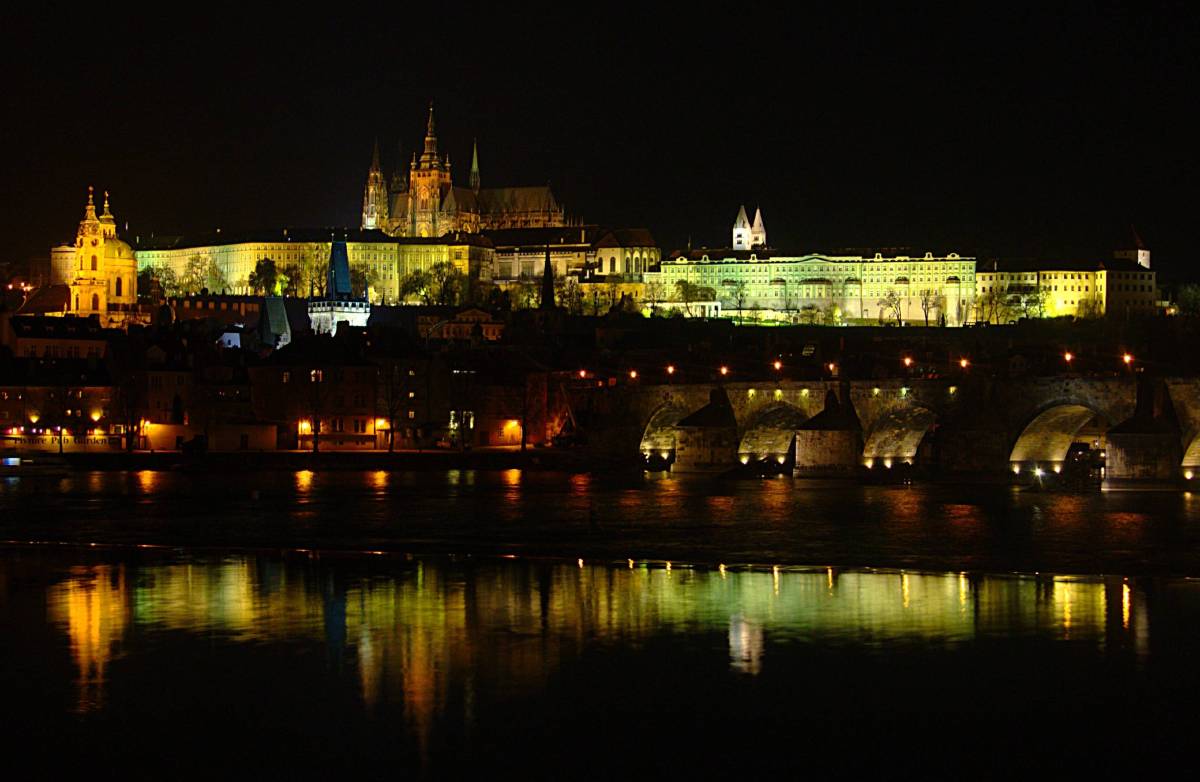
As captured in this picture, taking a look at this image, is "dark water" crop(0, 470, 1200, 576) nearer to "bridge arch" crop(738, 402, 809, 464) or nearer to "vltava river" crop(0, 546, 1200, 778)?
"vltava river" crop(0, 546, 1200, 778)

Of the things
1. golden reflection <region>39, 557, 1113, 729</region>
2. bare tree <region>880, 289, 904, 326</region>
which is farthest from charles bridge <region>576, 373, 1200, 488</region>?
bare tree <region>880, 289, 904, 326</region>

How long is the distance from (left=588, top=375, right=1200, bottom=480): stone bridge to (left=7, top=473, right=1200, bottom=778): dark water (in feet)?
18.7

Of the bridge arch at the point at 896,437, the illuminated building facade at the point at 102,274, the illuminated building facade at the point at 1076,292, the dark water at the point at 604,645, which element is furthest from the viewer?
the illuminated building facade at the point at 1076,292

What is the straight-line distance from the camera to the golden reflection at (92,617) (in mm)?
21891

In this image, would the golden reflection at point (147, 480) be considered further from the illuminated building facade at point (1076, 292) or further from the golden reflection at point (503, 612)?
the illuminated building facade at point (1076, 292)

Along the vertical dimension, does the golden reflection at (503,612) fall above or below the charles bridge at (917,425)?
below

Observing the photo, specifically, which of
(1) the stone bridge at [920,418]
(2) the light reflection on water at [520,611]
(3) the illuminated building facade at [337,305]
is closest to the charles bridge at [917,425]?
(1) the stone bridge at [920,418]

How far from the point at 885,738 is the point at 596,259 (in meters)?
171

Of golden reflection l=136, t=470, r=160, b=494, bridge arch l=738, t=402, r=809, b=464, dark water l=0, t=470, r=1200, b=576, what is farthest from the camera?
bridge arch l=738, t=402, r=809, b=464

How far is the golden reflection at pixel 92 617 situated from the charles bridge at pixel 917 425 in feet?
80.6

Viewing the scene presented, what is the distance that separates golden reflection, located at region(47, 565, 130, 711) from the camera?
21.9 metres

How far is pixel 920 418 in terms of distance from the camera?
52438 millimetres

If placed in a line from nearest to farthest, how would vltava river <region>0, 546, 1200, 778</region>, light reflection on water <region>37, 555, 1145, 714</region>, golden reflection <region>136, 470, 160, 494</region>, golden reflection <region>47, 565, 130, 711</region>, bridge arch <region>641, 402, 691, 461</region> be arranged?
vltava river <region>0, 546, 1200, 778</region> < golden reflection <region>47, 565, 130, 711</region> < light reflection on water <region>37, 555, 1145, 714</region> < golden reflection <region>136, 470, 160, 494</region> < bridge arch <region>641, 402, 691, 461</region>

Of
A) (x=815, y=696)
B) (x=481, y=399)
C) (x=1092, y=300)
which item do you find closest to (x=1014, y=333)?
(x=1092, y=300)
